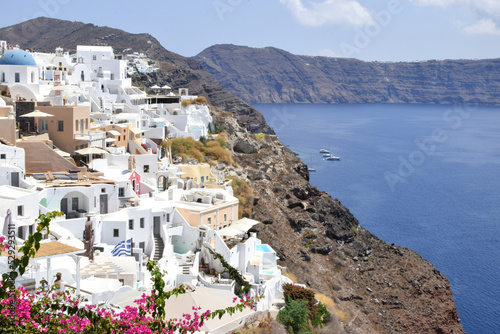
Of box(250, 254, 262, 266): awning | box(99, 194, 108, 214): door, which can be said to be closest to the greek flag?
box(99, 194, 108, 214): door

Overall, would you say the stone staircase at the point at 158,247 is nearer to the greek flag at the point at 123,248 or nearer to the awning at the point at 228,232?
the greek flag at the point at 123,248

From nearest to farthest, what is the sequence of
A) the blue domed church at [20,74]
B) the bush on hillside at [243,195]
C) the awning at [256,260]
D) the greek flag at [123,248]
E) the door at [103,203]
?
the greek flag at [123,248]
the door at [103,203]
the awning at [256,260]
the blue domed church at [20,74]
the bush on hillside at [243,195]

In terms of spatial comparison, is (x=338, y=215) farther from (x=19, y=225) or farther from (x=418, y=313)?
(x=19, y=225)

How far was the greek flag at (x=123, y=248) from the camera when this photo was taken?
19625 millimetres

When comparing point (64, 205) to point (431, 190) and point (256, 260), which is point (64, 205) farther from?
point (431, 190)

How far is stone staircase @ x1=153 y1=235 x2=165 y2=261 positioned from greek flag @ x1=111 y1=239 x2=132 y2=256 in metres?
1.04

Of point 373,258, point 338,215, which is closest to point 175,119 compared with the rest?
point 338,215

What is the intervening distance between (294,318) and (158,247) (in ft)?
18.1

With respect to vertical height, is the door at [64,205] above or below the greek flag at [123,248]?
above

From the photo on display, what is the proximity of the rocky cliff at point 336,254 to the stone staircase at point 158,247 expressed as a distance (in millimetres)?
11193

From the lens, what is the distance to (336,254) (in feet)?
127

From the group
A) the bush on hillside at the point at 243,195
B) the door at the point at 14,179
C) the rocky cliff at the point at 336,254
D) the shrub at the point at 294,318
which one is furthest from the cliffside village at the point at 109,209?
the rocky cliff at the point at 336,254

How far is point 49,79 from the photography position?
37.6m

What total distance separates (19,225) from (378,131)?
127 m
